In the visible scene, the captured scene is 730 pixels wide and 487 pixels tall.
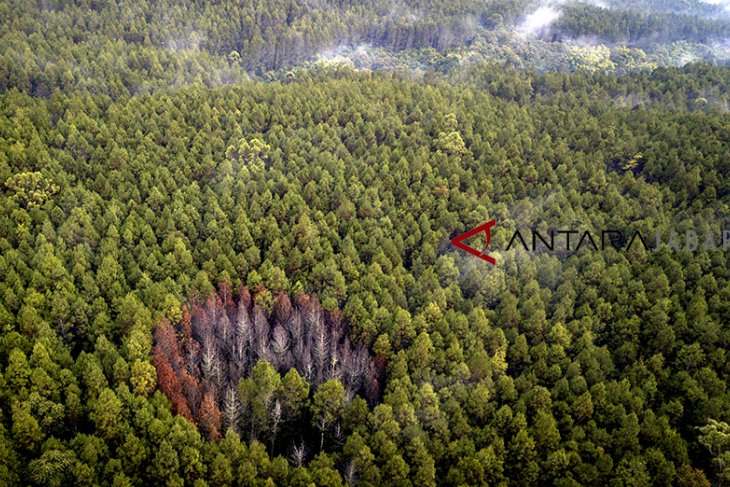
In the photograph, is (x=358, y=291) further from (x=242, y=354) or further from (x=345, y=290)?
(x=242, y=354)

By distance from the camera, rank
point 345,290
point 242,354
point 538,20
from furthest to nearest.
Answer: point 538,20 → point 345,290 → point 242,354

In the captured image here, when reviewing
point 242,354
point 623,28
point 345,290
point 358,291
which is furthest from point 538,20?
point 242,354

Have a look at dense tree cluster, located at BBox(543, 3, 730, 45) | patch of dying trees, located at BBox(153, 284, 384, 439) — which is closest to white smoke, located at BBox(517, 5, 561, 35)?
dense tree cluster, located at BBox(543, 3, 730, 45)

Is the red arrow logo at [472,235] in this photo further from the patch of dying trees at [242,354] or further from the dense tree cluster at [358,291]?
the patch of dying trees at [242,354]

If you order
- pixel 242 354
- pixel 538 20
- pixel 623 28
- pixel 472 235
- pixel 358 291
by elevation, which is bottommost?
pixel 242 354

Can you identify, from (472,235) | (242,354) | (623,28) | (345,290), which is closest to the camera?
(242,354)

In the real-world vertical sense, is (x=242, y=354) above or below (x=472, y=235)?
below
